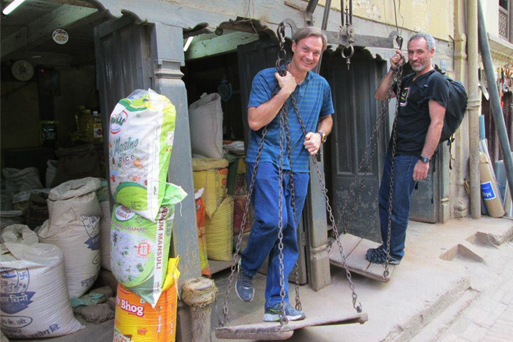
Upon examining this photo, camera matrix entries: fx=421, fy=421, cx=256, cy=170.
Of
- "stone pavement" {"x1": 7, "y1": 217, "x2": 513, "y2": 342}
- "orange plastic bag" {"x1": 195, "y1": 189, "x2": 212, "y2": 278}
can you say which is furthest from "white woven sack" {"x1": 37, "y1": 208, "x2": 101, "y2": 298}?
"orange plastic bag" {"x1": 195, "y1": 189, "x2": 212, "y2": 278}

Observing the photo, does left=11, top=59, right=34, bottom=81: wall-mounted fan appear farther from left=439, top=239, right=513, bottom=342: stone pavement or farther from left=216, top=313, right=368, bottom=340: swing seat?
left=439, top=239, right=513, bottom=342: stone pavement

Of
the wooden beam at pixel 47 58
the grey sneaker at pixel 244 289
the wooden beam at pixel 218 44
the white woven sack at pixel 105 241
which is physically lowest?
the grey sneaker at pixel 244 289

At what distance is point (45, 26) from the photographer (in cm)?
426

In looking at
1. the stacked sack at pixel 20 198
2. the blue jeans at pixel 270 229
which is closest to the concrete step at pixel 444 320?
the blue jeans at pixel 270 229

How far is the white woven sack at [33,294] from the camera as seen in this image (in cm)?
310

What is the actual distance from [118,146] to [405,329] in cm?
271

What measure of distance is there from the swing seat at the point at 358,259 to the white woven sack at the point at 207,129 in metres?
1.67

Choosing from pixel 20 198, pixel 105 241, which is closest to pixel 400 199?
pixel 105 241

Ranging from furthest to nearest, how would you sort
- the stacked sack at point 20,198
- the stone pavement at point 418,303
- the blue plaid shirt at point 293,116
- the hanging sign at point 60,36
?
1. the stacked sack at point 20,198
2. the hanging sign at point 60,36
3. the stone pavement at point 418,303
4. the blue plaid shirt at point 293,116

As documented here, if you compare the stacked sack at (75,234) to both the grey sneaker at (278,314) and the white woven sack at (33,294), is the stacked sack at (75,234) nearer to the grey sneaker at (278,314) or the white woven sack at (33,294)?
the white woven sack at (33,294)

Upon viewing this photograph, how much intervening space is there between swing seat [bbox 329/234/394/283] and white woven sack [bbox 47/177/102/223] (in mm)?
2444

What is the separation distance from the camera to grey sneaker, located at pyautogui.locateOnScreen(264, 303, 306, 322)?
2939 mm

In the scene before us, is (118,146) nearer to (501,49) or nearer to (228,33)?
(228,33)

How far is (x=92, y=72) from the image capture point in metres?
7.43
